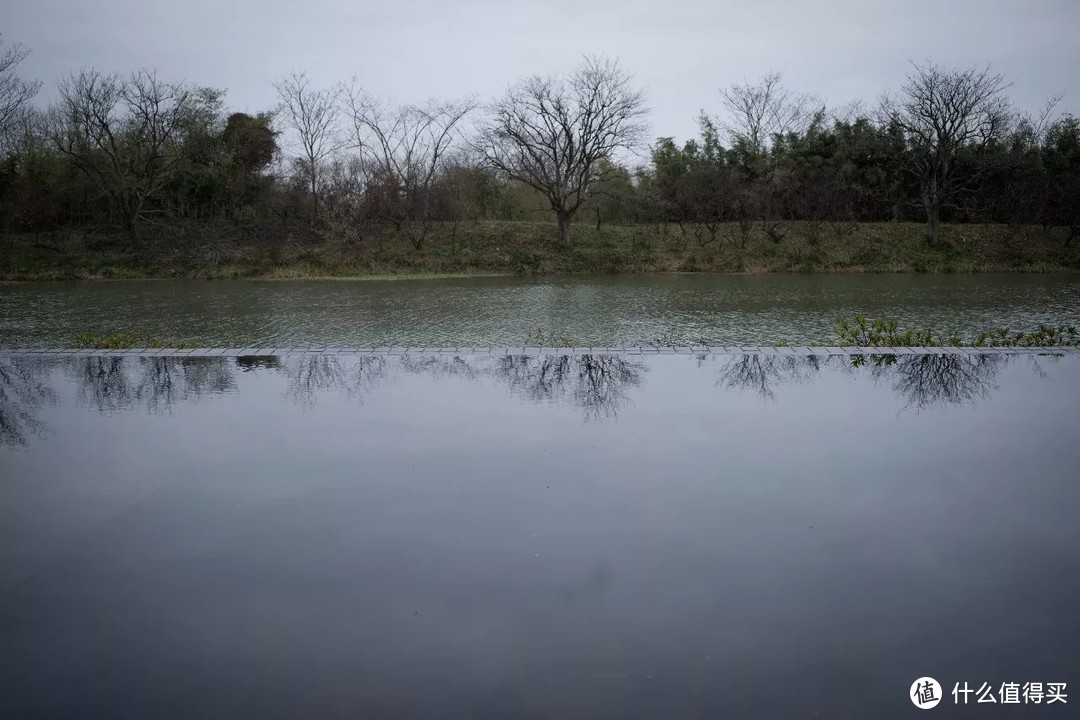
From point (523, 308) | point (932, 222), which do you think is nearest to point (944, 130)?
point (932, 222)

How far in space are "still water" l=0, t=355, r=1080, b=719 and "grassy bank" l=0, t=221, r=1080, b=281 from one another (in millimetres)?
20811

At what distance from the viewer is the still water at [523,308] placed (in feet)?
43.0

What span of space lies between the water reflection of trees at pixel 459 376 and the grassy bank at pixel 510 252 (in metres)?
17.1

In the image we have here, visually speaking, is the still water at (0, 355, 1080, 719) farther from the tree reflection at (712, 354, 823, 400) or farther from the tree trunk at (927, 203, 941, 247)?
the tree trunk at (927, 203, 941, 247)

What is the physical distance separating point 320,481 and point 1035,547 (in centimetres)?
426

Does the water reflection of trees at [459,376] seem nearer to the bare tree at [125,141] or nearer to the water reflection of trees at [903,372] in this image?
the water reflection of trees at [903,372]

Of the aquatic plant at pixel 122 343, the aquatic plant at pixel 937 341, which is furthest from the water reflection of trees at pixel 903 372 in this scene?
the aquatic plant at pixel 122 343

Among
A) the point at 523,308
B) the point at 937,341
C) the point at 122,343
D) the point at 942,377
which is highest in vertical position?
the point at 523,308

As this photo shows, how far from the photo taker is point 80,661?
11.1ft

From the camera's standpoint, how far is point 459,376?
907cm

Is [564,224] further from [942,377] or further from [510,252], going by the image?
[942,377]

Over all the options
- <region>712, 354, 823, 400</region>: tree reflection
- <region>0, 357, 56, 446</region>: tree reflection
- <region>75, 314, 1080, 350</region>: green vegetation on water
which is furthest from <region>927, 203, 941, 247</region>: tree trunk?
<region>0, 357, 56, 446</region>: tree reflection

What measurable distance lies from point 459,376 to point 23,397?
437 cm

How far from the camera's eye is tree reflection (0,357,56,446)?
22.6ft
